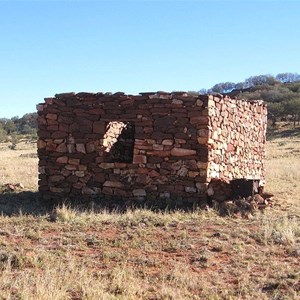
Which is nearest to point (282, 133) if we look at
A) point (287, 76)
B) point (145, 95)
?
point (145, 95)

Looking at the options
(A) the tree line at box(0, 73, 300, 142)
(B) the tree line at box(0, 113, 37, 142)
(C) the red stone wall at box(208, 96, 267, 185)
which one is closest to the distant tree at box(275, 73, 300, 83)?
(A) the tree line at box(0, 73, 300, 142)

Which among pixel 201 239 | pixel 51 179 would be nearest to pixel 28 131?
pixel 51 179

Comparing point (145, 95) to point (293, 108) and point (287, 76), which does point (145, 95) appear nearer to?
point (293, 108)

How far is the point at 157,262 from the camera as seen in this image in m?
6.01

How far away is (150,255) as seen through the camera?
6.37 metres

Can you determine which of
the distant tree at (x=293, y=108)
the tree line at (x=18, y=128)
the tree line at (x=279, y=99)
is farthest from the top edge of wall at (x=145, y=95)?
the tree line at (x=18, y=128)

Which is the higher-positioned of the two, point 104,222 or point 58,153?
point 58,153

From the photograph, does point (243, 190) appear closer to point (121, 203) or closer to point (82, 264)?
point (121, 203)

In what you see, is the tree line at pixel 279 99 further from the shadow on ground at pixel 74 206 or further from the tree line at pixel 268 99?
the shadow on ground at pixel 74 206

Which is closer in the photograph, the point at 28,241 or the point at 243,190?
the point at 28,241

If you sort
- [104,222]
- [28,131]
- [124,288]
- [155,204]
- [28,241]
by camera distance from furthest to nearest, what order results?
[28,131]
[155,204]
[104,222]
[28,241]
[124,288]

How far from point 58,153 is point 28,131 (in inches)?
2294

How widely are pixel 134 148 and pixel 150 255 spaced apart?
4.17 metres

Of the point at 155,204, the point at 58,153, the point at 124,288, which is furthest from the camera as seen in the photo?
the point at 58,153
